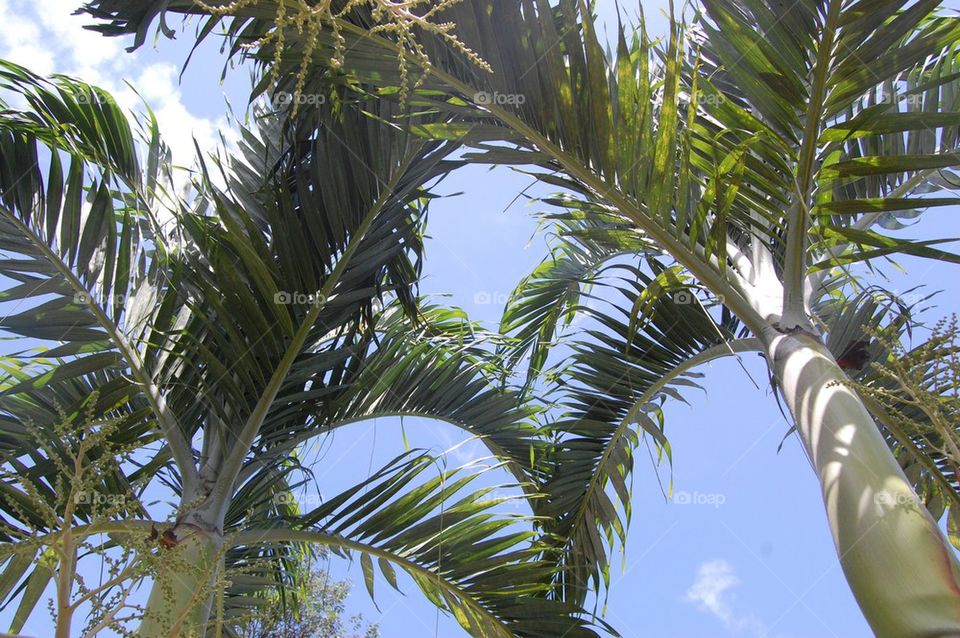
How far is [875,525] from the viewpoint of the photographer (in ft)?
4.40

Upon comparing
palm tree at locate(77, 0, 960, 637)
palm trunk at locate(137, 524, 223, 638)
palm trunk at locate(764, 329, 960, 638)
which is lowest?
→ palm trunk at locate(764, 329, 960, 638)

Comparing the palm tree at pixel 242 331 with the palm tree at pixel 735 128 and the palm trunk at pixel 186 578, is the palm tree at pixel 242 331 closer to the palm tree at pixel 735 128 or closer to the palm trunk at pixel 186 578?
the palm trunk at pixel 186 578

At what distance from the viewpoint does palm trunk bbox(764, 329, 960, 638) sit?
121cm

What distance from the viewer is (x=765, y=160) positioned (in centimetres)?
218

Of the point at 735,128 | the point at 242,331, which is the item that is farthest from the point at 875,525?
the point at 242,331

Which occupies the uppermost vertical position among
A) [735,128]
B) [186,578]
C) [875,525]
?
[735,128]

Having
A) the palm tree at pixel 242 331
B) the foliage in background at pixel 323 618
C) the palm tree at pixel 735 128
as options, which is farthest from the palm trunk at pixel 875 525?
the foliage in background at pixel 323 618

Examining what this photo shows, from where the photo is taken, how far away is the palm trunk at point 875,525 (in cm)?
121

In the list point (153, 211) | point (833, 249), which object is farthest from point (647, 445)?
point (153, 211)

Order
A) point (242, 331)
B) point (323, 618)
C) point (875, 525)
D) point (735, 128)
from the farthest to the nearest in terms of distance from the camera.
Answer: point (323, 618) < point (242, 331) < point (735, 128) < point (875, 525)

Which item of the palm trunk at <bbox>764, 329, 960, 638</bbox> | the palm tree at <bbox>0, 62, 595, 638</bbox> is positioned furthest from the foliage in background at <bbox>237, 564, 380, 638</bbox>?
the palm trunk at <bbox>764, 329, 960, 638</bbox>

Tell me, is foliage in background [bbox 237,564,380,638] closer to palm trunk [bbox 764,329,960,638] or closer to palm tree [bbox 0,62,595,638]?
palm tree [bbox 0,62,595,638]


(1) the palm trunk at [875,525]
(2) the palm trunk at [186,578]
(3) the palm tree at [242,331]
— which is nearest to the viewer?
(1) the palm trunk at [875,525]

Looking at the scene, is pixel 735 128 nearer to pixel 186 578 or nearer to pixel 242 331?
pixel 242 331
